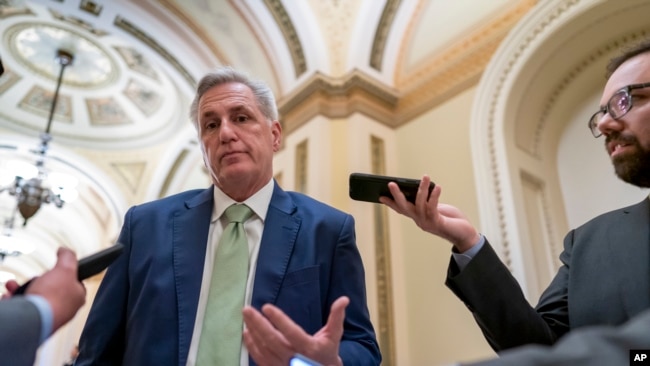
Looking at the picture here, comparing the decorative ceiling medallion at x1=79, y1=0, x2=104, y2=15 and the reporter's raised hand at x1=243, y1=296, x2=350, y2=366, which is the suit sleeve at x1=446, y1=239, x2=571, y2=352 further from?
the decorative ceiling medallion at x1=79, y1=0, x2=104, y2=15

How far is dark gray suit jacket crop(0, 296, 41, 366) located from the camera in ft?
2.14

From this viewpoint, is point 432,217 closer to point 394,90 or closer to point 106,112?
point 394,90

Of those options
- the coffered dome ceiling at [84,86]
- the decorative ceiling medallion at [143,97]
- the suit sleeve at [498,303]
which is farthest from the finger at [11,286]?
the decorative ceiling medallion at [143,97]

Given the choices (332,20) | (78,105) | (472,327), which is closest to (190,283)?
(472,327)

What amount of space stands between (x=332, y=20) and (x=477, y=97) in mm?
1684

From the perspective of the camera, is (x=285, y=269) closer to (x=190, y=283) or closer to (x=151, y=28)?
(x=190, y=283)

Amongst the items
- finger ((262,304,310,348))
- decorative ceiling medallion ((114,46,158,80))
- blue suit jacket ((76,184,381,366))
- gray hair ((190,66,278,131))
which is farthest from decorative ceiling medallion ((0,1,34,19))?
finger ((262,304,310,348))

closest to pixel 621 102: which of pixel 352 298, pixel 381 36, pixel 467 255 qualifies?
pixel 467 255

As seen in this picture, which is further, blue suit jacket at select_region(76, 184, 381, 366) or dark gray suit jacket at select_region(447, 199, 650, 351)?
blue suit jacket at select_region(76, 184, 381, 366)

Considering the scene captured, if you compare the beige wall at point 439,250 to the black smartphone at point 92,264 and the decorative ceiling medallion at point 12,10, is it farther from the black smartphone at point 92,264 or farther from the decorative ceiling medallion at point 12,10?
the decorative ceiling medallion at point 12,10

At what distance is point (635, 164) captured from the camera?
1.16 metres

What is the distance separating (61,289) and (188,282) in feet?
1.41

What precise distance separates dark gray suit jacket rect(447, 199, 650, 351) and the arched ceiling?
282cm

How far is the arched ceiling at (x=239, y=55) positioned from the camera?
4.12m
